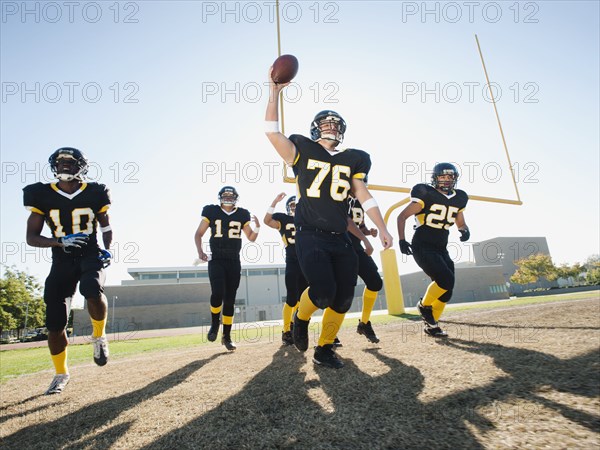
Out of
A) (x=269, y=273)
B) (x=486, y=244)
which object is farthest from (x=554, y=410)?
(x=486, y=244)

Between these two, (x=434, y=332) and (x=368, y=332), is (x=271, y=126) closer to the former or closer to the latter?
(x=368, y=332)

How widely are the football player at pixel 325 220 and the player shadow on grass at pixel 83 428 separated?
158 centimetres

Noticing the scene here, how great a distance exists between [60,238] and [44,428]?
6.64ft

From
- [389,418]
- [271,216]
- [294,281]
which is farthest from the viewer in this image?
[271,216]

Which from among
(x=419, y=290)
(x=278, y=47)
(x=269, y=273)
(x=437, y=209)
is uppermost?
(x=278, y=47)

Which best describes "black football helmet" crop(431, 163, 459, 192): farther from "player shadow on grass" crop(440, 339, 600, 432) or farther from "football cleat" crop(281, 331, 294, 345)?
"football cleat" crop(281, 331, 294, 345)

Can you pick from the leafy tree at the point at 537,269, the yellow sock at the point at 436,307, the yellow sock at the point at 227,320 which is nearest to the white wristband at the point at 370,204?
the yellow sock at the point at 436,307

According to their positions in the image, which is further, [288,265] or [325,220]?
[288,265]

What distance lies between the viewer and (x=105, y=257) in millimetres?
3803

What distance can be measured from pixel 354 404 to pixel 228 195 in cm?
493

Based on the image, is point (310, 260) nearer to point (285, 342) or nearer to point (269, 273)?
point (285, 342)

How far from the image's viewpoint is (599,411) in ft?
5.30

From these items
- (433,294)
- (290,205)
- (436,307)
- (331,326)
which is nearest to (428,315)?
(436,307)

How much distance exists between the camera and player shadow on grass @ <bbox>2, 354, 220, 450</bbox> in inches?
74.8
